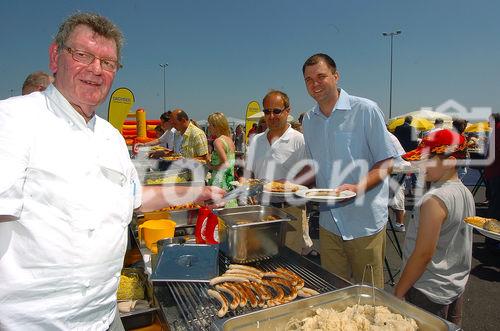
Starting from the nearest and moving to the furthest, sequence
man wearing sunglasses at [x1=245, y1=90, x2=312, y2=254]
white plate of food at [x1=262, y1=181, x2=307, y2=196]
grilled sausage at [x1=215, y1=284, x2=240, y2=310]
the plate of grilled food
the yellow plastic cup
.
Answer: grilled sausage at [x1=215, y1=284, x2=240, y2=310] → the plate of grilled food → white plate of food at [x1=262, y1=181, x2=307, y2=196] → the yellow plastic cup → man wearing sunglasses at [x1=245, y1=90, x2=312, y2=254]

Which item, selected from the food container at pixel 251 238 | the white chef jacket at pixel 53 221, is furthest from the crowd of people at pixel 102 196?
the food container at pixel 251 238

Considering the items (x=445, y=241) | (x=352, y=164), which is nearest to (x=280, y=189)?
(x=352, y=164)

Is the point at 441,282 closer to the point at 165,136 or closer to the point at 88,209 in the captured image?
the point at 88,209

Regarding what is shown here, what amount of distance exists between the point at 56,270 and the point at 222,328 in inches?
25.3

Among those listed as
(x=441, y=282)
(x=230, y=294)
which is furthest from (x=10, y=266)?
(x=441, y=282)

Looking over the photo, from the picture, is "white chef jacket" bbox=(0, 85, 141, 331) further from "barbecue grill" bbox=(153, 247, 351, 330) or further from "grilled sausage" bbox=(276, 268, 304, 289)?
"grilled sausage" bbox=(276, 268, 304, 289)

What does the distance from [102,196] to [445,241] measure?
6.57 ft

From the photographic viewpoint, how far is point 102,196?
4.42 ft

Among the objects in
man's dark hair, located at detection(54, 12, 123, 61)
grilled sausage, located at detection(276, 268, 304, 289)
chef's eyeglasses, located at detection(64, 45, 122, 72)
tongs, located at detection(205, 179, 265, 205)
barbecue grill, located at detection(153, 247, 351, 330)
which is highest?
man's dark hair, located at detection(54, 12, 123, 61)

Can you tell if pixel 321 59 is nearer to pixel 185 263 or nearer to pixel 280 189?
pixel 280 189

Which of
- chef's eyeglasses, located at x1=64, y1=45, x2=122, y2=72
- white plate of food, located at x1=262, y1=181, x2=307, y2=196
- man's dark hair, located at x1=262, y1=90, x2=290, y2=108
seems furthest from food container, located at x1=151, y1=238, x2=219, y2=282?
man's dark hair, located at x1=262, y1=90, x2=290, y2=108

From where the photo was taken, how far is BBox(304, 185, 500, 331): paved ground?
3484mm

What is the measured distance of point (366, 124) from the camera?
256cm

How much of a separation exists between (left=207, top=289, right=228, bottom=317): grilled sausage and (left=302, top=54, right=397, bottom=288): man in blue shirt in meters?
1.33
